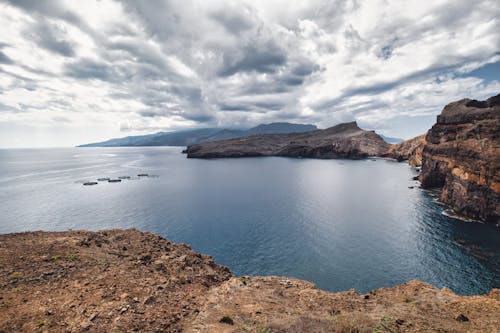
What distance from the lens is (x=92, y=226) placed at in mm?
51312

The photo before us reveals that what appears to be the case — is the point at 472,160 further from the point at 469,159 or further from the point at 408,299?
the point at 408,299

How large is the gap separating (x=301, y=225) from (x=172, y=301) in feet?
134

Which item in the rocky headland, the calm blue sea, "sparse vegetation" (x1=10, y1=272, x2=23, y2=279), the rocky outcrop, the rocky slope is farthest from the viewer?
the rocky outcrop

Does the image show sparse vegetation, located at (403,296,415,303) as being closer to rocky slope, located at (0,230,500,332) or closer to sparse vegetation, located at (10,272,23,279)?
rocky slope, located at (0,230,500,332)

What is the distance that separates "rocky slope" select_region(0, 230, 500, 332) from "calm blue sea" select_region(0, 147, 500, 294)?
15765mm

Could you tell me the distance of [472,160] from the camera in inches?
2159

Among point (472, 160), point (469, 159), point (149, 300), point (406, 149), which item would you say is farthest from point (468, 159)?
point (406, 149)

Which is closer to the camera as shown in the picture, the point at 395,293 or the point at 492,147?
the point at 395,293

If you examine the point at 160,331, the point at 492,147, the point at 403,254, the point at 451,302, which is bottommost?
the point at 403,254

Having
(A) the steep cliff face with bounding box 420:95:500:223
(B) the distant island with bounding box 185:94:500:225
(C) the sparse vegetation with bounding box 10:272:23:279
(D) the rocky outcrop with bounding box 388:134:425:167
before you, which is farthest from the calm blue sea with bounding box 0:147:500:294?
(D) the rocky outcrop with bounding box 388:134:425:167

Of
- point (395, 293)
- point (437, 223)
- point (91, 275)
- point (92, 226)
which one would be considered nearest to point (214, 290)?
point (91, 275)

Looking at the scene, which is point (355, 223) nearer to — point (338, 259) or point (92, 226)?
point (338, 259)

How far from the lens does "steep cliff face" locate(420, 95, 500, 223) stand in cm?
4884

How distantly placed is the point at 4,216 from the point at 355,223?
292 feet
